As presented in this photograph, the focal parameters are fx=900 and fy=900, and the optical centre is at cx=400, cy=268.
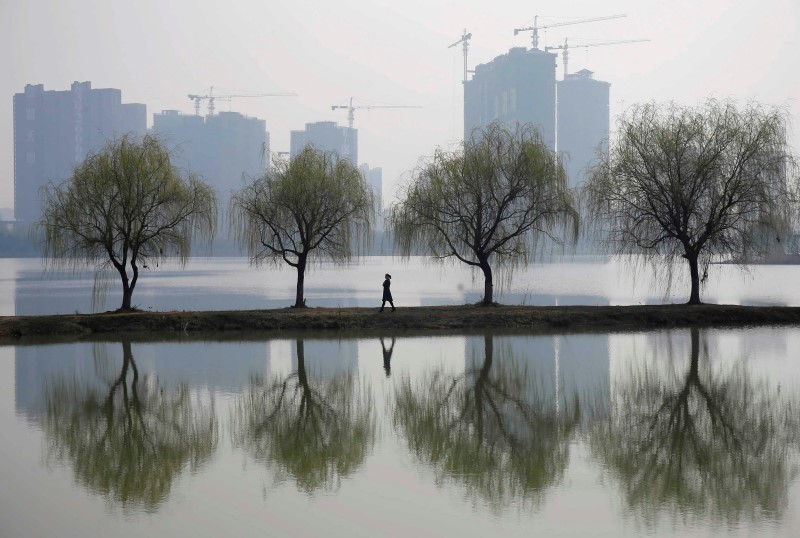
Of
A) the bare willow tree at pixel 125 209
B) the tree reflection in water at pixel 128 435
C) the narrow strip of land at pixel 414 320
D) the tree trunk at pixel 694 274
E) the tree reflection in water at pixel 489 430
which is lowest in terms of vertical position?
the tree reflection in water at pixel 128 435

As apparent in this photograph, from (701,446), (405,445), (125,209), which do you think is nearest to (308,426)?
(405,445)

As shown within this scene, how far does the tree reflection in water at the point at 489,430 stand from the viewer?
10.8 metres

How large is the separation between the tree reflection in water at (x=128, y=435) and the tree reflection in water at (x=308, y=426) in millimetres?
720

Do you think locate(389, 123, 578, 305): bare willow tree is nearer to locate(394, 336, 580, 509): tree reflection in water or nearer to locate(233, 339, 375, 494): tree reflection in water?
locate(394, 336, 580, 509): tree reflection in water

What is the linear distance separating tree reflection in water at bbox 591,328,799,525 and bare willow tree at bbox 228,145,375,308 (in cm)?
1701

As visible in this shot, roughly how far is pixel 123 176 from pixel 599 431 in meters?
22.4

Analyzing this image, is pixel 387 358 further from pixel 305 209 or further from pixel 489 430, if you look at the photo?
pixel 305 209

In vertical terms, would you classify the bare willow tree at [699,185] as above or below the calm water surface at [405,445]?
above

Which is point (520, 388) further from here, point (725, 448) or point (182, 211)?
point (182, 211)

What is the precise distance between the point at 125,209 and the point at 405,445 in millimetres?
21004

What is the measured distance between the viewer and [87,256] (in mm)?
31484

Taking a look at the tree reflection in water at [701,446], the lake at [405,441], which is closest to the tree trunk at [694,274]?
the lake at [405,441]

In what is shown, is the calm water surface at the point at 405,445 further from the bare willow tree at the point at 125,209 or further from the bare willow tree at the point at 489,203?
the bare willow tree at the point at 489,203

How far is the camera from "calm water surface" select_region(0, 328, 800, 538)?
374 inches
